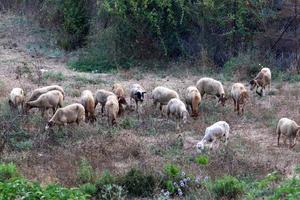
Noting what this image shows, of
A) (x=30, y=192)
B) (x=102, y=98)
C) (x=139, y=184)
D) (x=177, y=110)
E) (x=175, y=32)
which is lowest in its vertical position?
(x=139, y=184)

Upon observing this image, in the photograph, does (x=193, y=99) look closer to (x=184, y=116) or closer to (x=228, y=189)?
(x=184, y=116)

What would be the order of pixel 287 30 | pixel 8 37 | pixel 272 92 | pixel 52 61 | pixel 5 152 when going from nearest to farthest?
pixel 5 152
pixel 272 92
pixel 287 30
pixel 52 61
pixel 8 37

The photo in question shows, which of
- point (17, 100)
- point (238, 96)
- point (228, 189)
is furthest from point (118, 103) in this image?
point (228, 189)

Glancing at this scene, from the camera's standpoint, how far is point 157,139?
13.2 meters

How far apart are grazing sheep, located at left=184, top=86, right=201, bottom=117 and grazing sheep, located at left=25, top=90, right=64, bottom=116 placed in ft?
9.38

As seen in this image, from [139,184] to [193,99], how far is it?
190 inches

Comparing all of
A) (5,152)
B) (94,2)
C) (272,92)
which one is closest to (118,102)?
(5,152)

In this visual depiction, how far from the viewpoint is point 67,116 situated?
13.5 m

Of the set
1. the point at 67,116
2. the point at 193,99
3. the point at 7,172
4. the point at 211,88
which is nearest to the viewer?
the point at 7,172

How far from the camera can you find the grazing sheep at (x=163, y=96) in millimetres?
15172

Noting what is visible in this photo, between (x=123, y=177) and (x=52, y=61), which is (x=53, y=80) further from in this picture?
(x=123, y=177)

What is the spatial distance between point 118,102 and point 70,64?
19.8ft

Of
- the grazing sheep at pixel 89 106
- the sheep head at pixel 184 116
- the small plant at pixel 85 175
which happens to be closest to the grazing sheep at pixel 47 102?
the grazing sheep at pixel 89 106

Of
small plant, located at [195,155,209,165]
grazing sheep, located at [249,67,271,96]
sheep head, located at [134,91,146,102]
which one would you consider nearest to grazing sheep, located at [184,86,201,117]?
sheep head, located at [134,91,146,102]
